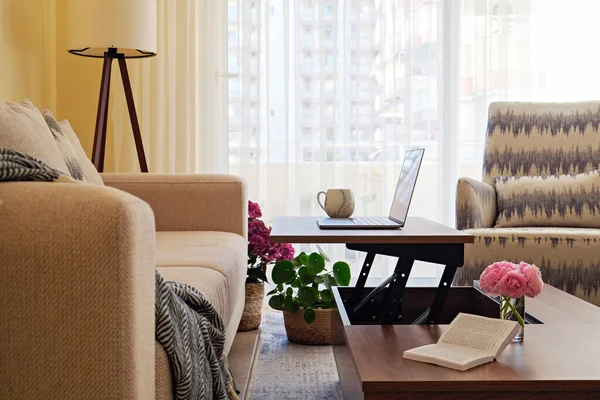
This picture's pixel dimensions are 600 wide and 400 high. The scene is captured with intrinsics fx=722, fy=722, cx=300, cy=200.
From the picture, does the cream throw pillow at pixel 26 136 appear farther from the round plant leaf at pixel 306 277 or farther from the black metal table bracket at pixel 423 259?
the round plant leaf at pixel 306 277

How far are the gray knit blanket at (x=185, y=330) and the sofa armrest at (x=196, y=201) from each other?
118 cm

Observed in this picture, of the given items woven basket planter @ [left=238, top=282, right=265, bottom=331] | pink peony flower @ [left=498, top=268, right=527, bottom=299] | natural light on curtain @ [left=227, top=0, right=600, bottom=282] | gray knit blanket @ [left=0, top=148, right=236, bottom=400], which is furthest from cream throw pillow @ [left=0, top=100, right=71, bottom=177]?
natural light on curtain @ [left=227, top=0, right=600, bottom=282]

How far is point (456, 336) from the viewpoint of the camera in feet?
4.62

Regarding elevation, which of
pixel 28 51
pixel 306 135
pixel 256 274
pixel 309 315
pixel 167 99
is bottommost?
pixel 309 315

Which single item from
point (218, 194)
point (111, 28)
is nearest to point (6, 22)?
point (111, 28)

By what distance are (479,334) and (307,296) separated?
1387 mm

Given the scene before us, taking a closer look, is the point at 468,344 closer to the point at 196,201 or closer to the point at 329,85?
the point at 196,201

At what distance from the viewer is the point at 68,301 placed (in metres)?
0.88

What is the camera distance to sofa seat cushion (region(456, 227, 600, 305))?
2.71 m

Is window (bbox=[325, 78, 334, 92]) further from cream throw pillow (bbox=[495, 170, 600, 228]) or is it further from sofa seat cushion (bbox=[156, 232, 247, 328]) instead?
sofa seat cushion (bbox=[156, 232, 247, 328])


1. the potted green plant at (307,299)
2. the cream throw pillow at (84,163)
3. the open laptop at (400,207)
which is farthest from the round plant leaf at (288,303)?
the cream throw pillow at (84,163)

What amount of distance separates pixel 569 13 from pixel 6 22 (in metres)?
2.90

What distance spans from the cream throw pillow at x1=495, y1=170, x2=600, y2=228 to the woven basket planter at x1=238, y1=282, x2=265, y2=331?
1100 millimetres

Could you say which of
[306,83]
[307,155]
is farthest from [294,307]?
[306,83]
